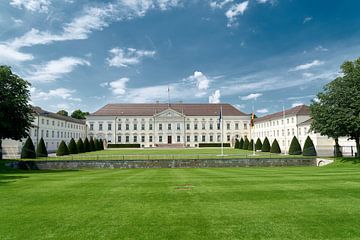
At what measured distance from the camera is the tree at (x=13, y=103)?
23.9m

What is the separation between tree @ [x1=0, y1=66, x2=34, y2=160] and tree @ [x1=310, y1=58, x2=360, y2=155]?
31520 millimetres

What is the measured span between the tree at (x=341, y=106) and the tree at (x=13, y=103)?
31.5 metres

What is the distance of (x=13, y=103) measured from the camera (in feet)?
78.8

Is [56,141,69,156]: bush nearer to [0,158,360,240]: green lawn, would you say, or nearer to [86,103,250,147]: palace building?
[0,158,360,240]: green lawn

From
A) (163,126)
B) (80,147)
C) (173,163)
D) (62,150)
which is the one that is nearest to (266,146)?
(173,163)

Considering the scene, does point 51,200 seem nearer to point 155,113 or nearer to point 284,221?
point 284,221

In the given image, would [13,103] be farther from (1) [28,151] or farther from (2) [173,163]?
(2) [173,163]

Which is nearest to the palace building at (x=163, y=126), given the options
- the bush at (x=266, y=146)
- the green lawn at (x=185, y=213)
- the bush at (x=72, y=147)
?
the bush at (x=266, y=146)

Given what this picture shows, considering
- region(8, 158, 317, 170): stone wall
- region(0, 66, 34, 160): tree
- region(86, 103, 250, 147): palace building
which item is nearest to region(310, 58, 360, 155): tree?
region(8, 158, 317, 170): stone wall

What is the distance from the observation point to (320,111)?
27984 millimetres

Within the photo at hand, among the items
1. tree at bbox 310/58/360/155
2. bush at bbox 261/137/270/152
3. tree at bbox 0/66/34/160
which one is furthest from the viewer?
bush at bbox 261/137/270/152

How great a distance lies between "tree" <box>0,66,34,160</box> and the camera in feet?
78.5

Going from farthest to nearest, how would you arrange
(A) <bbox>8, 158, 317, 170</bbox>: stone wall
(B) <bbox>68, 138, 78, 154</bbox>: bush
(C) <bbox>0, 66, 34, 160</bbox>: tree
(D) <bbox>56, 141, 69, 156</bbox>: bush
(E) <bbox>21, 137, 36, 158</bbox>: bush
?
(B) <bbox>68, 138, 78, 154</bbox>: bush → (D) <bbox>56, 141, 69, 156</bbox>: bush → (E) <bbox>21, 137, 36, 158</bbox>: bush → (A) <bbox>8, 158, 317, 170</bbox>: stone wall → (C) <bbox>0, 66, 34, 160</bbox>: tree

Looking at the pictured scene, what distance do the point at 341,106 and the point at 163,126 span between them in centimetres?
6041
